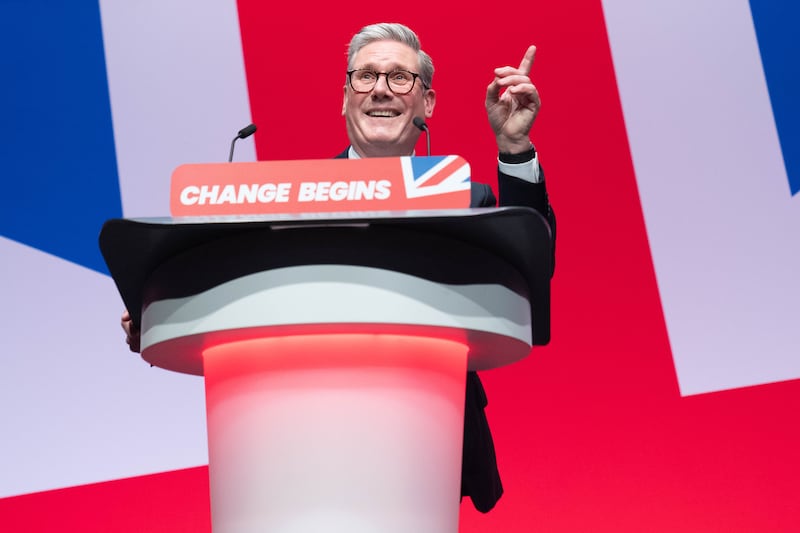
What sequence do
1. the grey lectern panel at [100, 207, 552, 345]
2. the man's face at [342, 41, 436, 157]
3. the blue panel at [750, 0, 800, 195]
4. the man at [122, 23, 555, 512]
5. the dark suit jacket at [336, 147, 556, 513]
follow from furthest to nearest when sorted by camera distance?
the blue panel at [750, 0, 800, 195]
the man's face at [342, 41, 436, 157]
the dark suit jacket at [336, 147, 556, 513]
the man at [122, 23, 555, 512]
the grey lectern panel at [100, 207, 552, 345]

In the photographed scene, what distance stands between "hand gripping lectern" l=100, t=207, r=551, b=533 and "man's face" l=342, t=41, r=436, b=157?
0.90m

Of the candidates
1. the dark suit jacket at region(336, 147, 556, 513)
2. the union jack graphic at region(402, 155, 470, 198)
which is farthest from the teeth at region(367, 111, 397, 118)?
the union jack graphic at region(402, 155, 470, 198)

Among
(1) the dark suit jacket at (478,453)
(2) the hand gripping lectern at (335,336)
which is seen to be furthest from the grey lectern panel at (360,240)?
(1) the dark suit jacket at (478,453)

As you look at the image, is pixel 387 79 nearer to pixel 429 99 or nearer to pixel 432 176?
pixel 429 99

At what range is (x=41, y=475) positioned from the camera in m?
2.49

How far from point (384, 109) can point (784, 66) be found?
4.20ft

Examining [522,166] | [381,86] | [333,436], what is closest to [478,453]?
[522,166]

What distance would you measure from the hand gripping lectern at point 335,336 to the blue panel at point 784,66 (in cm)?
173

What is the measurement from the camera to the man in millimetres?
1561

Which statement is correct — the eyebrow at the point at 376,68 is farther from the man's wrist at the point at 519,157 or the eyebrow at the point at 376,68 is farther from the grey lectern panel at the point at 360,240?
the grey lectern panel at the point at 360,240

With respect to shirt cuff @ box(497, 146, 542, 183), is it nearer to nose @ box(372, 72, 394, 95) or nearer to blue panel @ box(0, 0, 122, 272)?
nose @ box(372, 72, 394, 95)

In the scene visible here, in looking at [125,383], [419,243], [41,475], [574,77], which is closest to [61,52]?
[125,383]

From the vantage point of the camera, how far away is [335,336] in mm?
1108

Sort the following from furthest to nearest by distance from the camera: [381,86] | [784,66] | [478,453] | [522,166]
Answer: [784,66] → [381,86] → [478,453] → [522,166]
